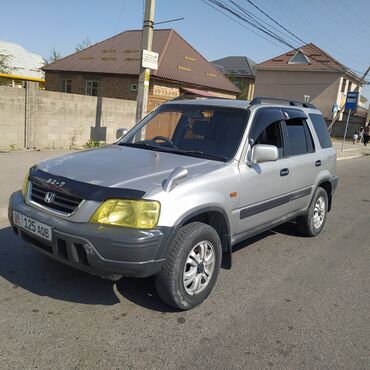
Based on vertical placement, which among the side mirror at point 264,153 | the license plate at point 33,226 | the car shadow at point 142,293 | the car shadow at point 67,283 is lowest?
the car shadow at point 67,283

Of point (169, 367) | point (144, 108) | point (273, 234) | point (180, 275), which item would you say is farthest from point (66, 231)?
point (144, 108)

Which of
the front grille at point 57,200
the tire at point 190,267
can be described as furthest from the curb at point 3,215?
the tire at point 190,267

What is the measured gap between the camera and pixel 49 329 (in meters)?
3.01

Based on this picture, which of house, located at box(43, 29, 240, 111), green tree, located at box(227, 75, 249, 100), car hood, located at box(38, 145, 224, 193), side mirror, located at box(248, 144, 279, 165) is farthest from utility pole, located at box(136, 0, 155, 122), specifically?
green tree, located at box(227, 75, 249, 100)

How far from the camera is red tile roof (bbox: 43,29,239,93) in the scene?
23359 mm

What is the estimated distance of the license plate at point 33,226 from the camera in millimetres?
3133

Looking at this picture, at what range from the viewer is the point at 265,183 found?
13.7ft

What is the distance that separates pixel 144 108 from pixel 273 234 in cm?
693

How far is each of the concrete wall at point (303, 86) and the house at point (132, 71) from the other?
15.0 m

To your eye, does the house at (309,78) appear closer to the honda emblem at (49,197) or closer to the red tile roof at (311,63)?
the red tile roof at (311,63)

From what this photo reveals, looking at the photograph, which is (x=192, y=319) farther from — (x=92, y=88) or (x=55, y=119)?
(x=92, y=88)

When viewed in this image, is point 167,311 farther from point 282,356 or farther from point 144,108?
point 144,108

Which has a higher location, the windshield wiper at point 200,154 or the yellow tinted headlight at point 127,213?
the windshield wiper at point 200,154

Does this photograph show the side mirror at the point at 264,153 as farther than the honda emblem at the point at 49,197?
Yes
